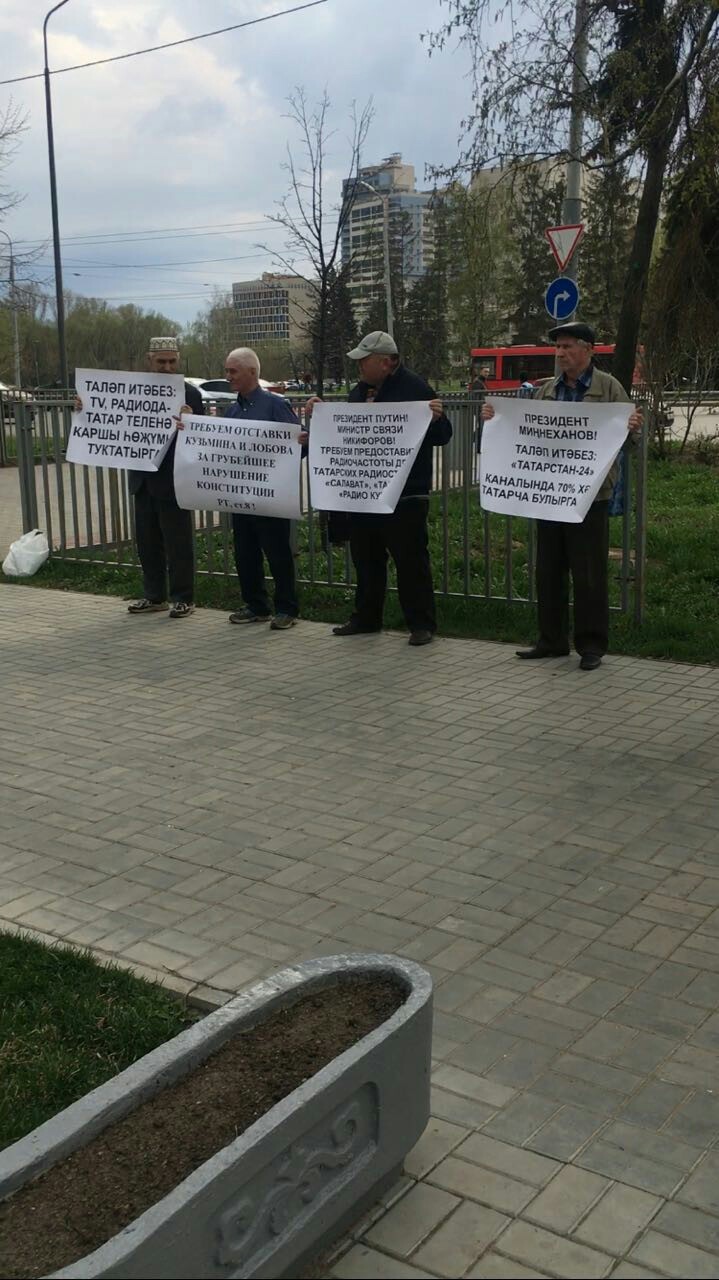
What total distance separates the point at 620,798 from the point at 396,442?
3616 millimetres

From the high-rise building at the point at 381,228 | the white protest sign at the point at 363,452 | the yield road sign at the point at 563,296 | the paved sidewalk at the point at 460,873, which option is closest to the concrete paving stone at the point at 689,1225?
the paved sidewalk at the point at 460,873

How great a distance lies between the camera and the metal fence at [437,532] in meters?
8.64

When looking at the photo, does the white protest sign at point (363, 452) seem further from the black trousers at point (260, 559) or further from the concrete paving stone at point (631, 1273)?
the concrete paving stone at point (631, 1273)

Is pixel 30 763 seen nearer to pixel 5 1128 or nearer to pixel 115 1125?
pixel 5 1128

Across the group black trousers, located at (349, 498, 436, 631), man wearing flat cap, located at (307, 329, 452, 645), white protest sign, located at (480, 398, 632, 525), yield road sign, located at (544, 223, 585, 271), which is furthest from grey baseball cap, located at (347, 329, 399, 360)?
yield road sign, located at (544, 223, 585, 271)

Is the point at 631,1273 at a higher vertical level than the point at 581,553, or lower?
lower

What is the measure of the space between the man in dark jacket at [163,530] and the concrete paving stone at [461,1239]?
695 centimetres

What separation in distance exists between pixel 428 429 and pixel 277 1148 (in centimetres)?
622

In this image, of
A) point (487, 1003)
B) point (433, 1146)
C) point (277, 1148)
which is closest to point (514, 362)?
point (487, 1003)

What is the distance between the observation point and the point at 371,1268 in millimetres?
2471

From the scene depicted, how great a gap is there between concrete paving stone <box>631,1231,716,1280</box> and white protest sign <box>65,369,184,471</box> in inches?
288

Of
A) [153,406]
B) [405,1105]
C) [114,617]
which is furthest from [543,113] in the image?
[405,1105]

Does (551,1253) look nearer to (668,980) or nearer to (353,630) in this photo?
(668,980)

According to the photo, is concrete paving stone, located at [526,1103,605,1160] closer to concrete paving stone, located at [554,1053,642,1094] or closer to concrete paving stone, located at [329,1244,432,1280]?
concrete paving stone, located at [554,1053,642,1094]
